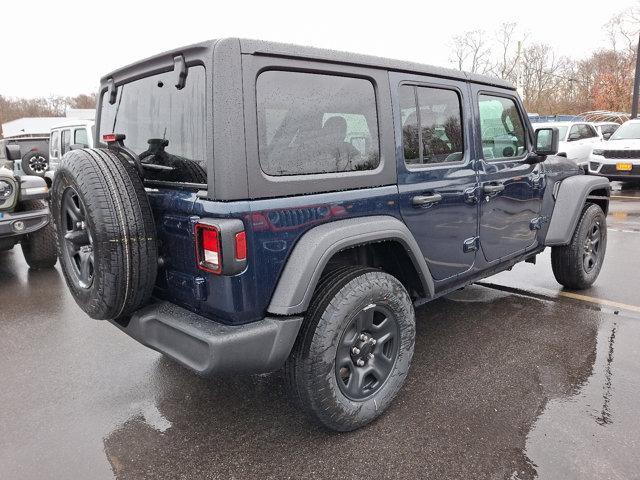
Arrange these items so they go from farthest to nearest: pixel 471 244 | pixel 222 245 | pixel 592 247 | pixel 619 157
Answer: pixel 619 157, pixel 592 247, pixel 471 244, pixel 222 245

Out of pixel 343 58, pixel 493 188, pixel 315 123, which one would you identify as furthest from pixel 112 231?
pixel 493 188

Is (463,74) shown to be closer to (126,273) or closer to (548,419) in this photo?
(548,419)

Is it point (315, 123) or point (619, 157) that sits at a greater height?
point (619, 157)

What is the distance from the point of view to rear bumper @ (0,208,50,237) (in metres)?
5.01

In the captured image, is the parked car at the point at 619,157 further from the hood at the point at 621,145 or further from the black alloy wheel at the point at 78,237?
the black alloy wheel at the point at 78,237

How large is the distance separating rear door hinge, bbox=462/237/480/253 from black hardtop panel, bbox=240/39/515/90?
1.07 meters

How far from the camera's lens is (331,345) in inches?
88.6

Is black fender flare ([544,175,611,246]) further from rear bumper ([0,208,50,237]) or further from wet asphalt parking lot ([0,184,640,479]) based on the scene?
rear bumper ([0,208,50,237])

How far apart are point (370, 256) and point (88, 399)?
189 cm

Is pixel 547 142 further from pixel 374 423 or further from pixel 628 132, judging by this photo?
pixel 628 132

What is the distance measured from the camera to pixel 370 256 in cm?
283

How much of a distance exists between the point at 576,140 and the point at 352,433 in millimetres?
14512

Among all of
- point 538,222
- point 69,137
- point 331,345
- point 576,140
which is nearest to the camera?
point 331,345

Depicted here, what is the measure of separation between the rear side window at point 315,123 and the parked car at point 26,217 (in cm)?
367
